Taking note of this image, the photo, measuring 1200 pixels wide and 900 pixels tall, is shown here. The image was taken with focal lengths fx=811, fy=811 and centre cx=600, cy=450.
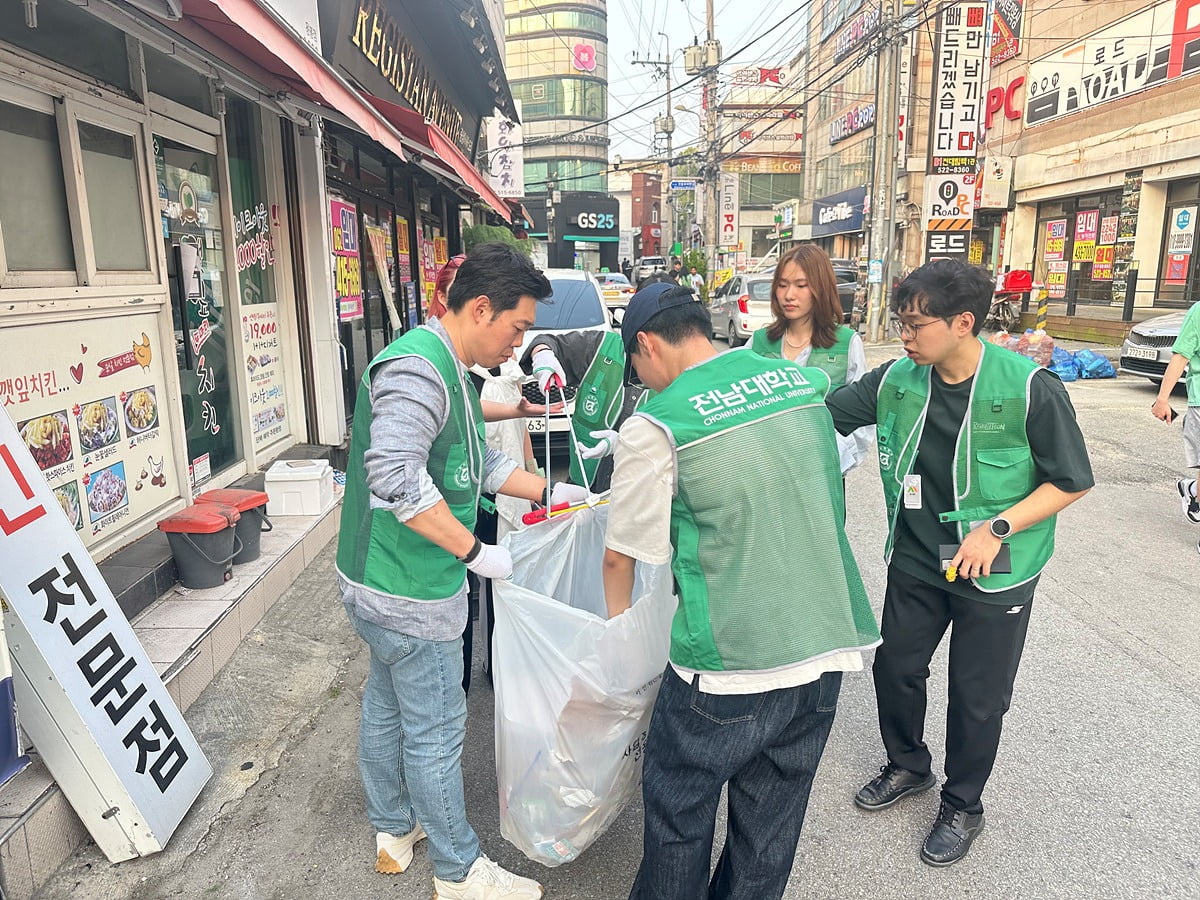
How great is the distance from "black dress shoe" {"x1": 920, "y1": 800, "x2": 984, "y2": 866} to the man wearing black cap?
0.81 metres

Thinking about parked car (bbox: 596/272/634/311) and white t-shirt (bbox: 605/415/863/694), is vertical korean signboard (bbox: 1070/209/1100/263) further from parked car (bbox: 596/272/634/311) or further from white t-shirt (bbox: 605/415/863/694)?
white t-shirt (bbox: 605/415/863/694)

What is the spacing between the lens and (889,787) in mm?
2707

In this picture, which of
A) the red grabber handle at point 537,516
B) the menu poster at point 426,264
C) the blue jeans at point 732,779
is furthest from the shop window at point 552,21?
the blue jeans at point 732,779

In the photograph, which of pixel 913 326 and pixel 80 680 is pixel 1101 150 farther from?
pixel 80 680

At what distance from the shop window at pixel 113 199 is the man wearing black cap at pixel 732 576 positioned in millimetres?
3196

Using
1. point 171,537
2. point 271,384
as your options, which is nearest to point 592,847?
point 171,537

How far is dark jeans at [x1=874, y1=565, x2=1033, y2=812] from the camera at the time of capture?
234 centimetres

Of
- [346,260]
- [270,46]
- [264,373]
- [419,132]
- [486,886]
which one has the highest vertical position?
[419,132]

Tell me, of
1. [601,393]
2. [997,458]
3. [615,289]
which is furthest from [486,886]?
[615,289]

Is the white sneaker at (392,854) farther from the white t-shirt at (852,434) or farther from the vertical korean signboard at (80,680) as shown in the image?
the white t-shirt at (852,434)

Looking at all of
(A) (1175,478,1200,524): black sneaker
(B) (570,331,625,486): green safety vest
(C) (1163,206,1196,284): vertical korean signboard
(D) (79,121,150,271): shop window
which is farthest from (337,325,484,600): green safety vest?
(C) (1163,206,1196,284): vertical korean signboard

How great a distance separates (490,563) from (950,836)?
5.39 feet

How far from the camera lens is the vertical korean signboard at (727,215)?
3778cm

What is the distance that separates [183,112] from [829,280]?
376 centimetres
